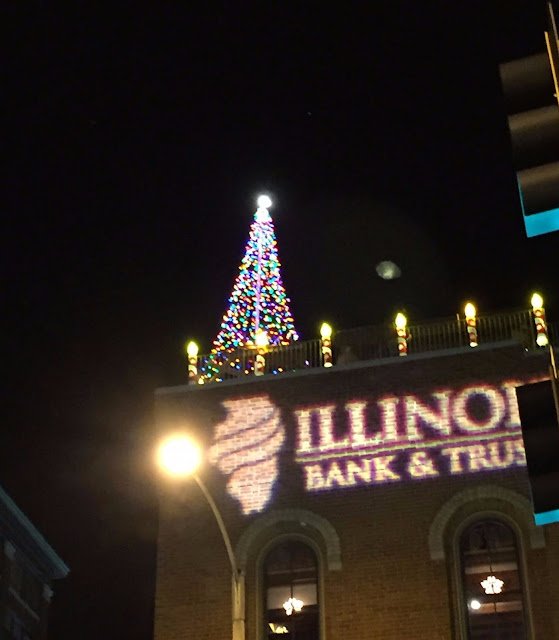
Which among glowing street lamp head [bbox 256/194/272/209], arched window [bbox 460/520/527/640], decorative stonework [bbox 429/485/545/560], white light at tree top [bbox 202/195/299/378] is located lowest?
arched window [bbox 460/520/527/640]

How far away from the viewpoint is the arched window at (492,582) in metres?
19.5

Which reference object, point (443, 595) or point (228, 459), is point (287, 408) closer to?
point (228, 459)

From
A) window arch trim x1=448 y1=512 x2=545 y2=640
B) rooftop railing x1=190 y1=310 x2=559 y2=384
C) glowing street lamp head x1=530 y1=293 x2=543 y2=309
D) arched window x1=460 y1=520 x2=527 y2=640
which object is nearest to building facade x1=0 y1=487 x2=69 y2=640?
rooftop railing x1=190 y1=310 x2=559 y2=384

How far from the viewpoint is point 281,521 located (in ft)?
69.5

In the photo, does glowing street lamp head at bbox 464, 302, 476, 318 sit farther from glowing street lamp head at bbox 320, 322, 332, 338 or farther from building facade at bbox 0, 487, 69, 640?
building facade at bbox 0, 487, 69, 640

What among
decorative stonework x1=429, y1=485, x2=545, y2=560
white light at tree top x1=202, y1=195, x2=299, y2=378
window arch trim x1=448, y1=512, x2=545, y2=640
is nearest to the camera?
window arch trim x1=448, y1=512, x2=545, y2=640

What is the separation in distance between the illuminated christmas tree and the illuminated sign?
2211 mm

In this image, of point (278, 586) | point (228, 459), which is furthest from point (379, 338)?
point (278, 586)

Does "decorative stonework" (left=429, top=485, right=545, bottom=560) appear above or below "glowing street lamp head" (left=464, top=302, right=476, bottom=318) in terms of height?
below

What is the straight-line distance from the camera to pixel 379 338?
23031mm

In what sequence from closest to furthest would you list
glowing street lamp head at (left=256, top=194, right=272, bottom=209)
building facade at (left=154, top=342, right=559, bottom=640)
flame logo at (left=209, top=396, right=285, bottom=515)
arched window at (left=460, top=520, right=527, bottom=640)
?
1. arched window at (left=460, top=520, right=527, bottom=640)
2. building facade at (left=154, top=342, right=559, bottom=640)
3. flame logo at (left=209, top=396, right=285, bottom=515)
4. glowing street lamp head at (left=256, top=194, right=272, bottom=209)

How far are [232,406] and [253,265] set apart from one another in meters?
4.30

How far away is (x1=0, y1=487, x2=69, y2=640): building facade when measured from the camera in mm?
46812

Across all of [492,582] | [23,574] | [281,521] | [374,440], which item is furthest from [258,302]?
[23,574]
